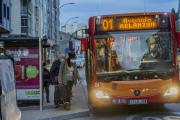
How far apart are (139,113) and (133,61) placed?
1667 millimetres

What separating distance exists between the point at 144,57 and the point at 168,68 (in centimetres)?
78

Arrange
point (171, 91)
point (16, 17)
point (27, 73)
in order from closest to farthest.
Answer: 1. point (171, 91)
2. point (27, 73)
3. point (16, 17)

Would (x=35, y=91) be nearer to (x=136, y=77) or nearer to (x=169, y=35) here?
(x=136, y=77)

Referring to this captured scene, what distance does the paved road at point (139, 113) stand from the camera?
300 inches

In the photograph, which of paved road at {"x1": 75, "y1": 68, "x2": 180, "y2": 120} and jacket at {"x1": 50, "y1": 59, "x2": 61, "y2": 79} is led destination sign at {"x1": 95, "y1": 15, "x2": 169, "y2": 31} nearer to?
jacket at {"x1": 50, "y1": 59, "x2": 61, "y2": 79}

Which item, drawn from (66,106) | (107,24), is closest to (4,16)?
(66,106)

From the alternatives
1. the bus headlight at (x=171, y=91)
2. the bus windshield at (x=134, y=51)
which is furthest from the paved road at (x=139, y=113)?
the bus windshield at (x=134, y=51)

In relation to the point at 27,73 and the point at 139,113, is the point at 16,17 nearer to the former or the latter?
the point at 27,73

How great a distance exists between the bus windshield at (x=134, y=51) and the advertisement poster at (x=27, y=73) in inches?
116

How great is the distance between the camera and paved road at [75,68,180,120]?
25.0 feet

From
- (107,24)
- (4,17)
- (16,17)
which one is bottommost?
(107,24)

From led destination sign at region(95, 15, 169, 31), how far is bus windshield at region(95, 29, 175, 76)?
0.51ft

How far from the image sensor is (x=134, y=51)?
25.7 ft

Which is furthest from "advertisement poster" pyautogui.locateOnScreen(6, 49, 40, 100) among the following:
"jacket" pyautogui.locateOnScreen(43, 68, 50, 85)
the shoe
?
the shoe
